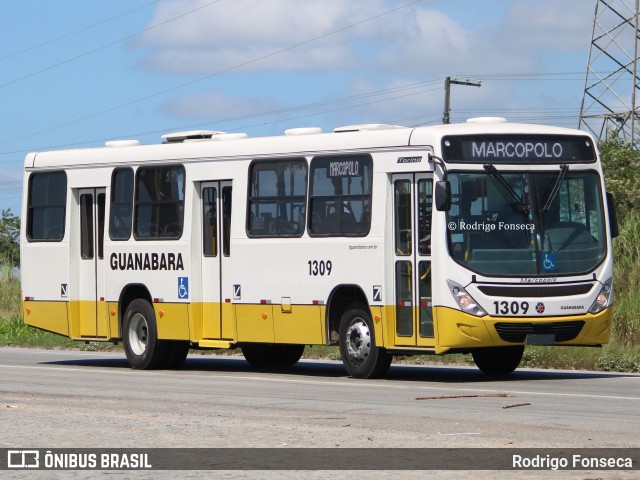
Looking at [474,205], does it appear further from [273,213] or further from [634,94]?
[634,94]

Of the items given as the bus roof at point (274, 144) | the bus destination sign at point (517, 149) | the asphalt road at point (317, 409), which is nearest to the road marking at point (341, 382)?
the asphalt road at point (317, 409)

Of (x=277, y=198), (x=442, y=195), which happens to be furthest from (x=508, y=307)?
(x=277, y=198)

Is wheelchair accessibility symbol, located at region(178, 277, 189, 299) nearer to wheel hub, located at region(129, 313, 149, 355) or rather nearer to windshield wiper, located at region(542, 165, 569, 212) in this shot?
wheel hub, located at region(129, 313, 149, 355)

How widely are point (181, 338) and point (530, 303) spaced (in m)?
5.98

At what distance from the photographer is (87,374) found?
22.9 metres

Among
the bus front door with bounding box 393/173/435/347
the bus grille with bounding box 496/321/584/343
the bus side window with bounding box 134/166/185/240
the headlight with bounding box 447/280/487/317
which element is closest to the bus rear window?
the bus side window with bounding box 134/166/185/240

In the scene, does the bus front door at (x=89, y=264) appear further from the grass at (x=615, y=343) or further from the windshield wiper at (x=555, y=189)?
the windshield wiper at (x=555, y=189)

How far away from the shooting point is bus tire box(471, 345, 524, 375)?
21.0 meters

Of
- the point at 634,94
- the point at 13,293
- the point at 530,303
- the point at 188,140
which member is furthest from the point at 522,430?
the point at 634,94

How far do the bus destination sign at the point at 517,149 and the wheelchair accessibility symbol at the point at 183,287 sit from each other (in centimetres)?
528

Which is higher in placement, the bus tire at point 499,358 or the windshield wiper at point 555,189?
the windshield wiper at point 555,189

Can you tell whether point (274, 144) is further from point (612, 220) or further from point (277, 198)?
point (612, 220)

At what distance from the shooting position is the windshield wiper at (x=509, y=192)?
1958cm

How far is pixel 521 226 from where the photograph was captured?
64.0ft
